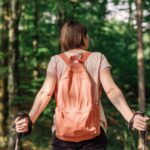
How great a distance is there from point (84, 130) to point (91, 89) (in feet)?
1.11

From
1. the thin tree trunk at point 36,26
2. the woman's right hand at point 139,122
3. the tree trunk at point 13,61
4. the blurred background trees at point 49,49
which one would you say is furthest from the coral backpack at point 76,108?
the thin tree trunk at point 36,26

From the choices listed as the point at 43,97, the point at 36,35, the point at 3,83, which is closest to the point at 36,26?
the point at 36,35

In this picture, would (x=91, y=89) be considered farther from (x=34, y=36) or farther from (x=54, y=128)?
(x=34, y=36)

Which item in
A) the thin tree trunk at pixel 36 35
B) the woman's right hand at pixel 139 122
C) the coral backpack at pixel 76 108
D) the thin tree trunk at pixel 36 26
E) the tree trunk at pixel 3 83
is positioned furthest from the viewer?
the thin tree trunk at pixel 36 26

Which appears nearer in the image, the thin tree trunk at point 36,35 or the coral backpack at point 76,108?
the coral backpack at point 76,108

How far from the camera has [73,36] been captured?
4121mm

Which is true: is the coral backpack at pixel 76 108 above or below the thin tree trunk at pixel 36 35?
above

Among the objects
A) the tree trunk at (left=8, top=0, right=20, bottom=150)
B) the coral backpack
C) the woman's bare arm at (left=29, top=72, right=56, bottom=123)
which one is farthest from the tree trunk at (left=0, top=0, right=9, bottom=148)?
the coral backpack

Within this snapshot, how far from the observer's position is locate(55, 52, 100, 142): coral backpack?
396 cm

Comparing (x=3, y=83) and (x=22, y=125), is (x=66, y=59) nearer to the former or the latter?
(x=22, y=125)

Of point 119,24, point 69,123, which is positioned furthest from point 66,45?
point 119,24

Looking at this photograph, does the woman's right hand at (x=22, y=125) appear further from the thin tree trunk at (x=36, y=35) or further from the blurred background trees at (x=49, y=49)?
the thin tree trunk at (x=36, y=35)

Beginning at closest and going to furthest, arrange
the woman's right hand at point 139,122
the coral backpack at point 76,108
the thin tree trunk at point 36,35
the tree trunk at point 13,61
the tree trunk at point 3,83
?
1. the woman's right hand at point 139,122
2. the coral backpack at point 76,108
3. the tree trunk at point 13,61
4. the tree trunk at point 3,83
5. the thin tree trunk at point 36,35

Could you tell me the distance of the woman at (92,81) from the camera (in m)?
4.02
